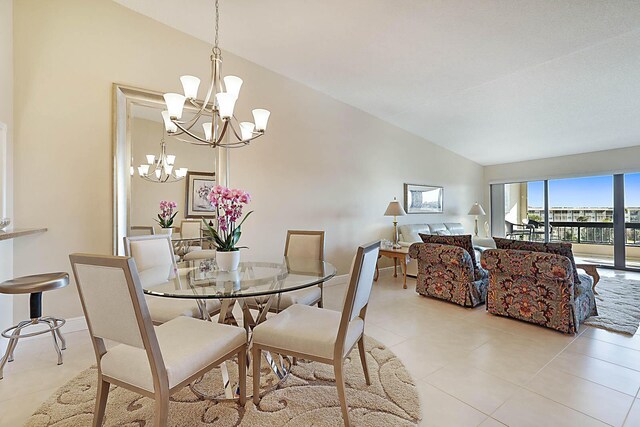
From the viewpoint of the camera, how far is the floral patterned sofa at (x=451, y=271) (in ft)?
11.0

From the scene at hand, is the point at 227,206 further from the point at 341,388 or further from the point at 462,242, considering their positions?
the point at 462,242

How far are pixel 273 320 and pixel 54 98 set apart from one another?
2.87 m

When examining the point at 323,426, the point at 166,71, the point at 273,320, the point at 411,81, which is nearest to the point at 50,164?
the point at 166,71

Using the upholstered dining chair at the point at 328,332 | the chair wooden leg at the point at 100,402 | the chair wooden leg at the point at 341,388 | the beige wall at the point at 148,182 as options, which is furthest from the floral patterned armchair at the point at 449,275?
the chair wooden leg at the point at 100,402

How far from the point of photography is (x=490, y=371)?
6.73ft

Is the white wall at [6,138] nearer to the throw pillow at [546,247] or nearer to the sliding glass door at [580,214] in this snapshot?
the throw pillow at [546,247]

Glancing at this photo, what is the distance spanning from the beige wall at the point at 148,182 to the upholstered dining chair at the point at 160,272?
2.53ft

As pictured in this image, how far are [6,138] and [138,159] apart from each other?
3.08ft

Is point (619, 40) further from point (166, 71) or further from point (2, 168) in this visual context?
point (2, 168)

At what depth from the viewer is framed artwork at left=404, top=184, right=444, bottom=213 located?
222 inches

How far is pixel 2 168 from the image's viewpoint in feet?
7.30

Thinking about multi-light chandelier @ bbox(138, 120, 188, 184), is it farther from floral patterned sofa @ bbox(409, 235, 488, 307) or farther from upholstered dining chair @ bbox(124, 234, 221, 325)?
floral patterned sofa @ bbox(409, 235, 488, 307)

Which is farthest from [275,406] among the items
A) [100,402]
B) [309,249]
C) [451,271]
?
[451,271]

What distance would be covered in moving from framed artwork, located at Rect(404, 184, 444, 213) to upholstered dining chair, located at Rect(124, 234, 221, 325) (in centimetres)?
437
